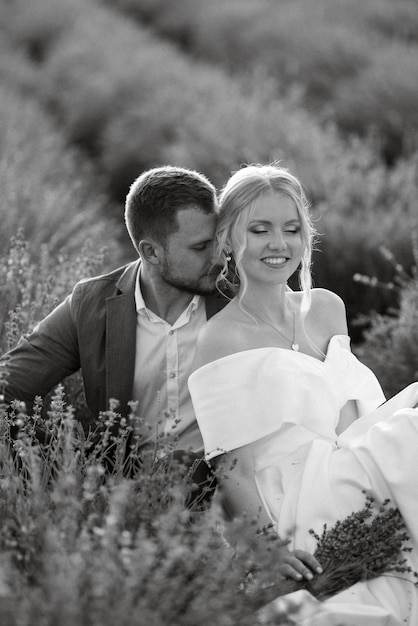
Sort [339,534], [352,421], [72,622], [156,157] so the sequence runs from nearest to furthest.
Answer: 1. [72,622]
2. [339,534]
3. [352,421]
4. [156,157]

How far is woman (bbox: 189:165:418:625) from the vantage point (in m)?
2.70

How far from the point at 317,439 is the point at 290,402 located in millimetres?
146

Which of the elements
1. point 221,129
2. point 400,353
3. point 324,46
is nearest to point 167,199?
point 400,353

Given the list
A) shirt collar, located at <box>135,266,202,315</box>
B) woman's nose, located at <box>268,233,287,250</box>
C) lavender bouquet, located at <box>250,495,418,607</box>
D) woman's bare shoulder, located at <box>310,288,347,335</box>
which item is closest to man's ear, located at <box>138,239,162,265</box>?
shirt collar, located at <box>135,266,202,315</box>

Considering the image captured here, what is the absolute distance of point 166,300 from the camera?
130 inches

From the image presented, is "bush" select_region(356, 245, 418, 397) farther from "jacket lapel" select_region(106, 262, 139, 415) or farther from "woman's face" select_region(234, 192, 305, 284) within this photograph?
"jacket lapel" select_region(106, 262, 139, 415)

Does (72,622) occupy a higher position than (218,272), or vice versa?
(218,272)

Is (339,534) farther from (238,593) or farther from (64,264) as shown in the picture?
(64,264)

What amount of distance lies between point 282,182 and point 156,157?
5877 millimetres

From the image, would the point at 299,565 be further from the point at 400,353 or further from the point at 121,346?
the point at 400,353

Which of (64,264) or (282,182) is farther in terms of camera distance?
(64,264)

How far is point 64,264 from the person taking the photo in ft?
14.6

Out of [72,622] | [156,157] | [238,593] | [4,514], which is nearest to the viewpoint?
[72,622]

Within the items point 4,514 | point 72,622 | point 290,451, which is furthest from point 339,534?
point 72,622
